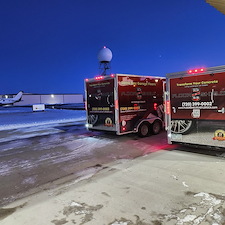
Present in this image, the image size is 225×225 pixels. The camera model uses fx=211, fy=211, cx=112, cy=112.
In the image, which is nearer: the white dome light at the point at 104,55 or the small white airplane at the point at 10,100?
the white dome light at the point at 104,55

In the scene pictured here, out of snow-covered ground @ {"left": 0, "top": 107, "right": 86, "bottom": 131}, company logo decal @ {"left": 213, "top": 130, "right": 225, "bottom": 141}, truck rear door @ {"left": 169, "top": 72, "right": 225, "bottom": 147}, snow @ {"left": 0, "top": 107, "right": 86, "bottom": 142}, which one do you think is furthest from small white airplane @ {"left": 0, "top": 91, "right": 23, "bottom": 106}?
company logo decal @ {"left": 213, "top": 130, "right": 225, "bottom": 141}

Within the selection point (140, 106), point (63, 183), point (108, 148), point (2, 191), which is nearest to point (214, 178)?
point (63, 183)

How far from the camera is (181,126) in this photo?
642cm

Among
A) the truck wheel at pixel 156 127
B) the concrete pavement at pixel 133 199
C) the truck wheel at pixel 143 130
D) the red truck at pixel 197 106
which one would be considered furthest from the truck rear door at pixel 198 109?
the truck wheel at pixel 156 127

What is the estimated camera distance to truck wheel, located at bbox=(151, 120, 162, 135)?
919cm

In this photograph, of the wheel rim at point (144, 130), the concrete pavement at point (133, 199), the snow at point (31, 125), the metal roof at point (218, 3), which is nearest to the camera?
the concrete pavement at point (133, 199)

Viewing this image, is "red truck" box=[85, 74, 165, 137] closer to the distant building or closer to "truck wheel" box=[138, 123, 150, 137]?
"truck wheel" box=[138, 123, 150, 137]

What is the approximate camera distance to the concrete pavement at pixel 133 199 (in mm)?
2980

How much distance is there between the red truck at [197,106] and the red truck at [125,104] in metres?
2.11

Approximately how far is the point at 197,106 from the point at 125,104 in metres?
3.07

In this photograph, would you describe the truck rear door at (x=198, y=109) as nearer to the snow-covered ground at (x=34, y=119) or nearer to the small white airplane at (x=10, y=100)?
the snow-covered ground at (x=34, y=119)

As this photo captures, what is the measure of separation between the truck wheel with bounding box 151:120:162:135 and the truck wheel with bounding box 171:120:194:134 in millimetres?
2540

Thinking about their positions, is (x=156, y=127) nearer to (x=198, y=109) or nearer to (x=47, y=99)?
(x=198, y=109)

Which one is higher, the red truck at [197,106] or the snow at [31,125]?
the red truck at [197,106]
